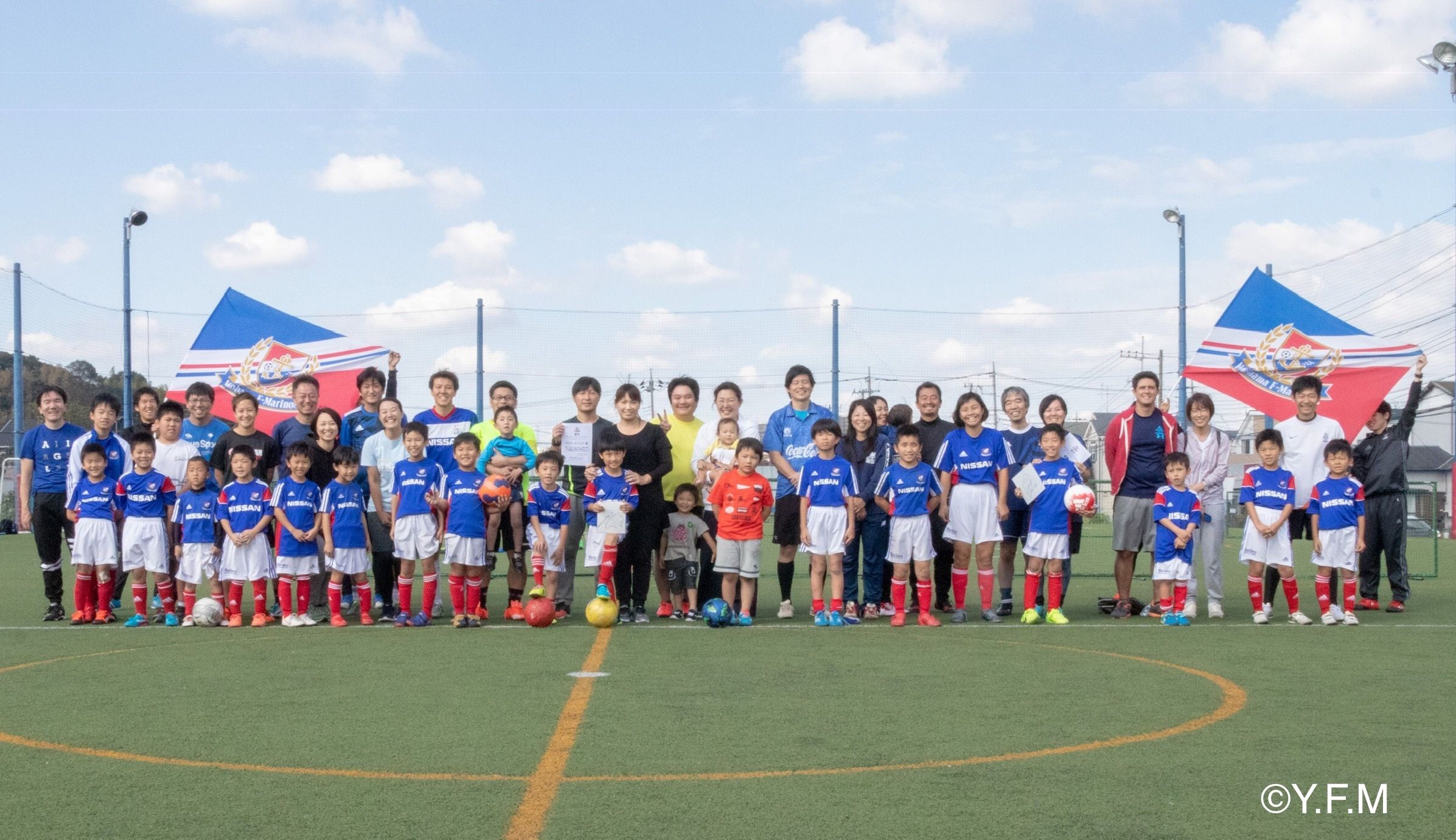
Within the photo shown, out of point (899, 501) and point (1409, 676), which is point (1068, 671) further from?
point (899, 501)

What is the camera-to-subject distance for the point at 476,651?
783 cm

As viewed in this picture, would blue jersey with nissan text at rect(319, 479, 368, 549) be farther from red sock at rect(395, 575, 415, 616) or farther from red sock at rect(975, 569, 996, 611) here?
red sock at rect(975, 569, 996, 611)

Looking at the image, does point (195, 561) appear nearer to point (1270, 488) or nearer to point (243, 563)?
point (243, 563)

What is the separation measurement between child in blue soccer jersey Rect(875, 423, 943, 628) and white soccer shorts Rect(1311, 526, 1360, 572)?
3.05 metres

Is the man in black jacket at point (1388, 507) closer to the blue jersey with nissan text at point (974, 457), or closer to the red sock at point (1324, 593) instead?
the red sock at point (1324, 593)

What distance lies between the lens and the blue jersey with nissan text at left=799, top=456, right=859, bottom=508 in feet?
30.6

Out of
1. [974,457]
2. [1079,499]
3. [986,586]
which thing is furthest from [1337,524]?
[974,457]

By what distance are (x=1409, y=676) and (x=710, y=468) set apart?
197 inches

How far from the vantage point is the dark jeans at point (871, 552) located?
9891mm

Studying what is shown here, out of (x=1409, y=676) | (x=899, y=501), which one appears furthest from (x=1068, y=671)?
(x=899, y=501)

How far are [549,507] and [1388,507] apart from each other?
7.48 metres

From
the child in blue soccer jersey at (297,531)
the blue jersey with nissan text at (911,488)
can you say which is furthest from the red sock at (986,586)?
the child in blue soccer jersey at (297,531)

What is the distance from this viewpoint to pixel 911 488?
9.36 m

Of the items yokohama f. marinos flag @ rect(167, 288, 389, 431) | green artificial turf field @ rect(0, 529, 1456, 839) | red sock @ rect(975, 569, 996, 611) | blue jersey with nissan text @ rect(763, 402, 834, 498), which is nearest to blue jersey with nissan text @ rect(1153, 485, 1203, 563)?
green artificial turf field @ rect(0, 529, 1456, 839)
